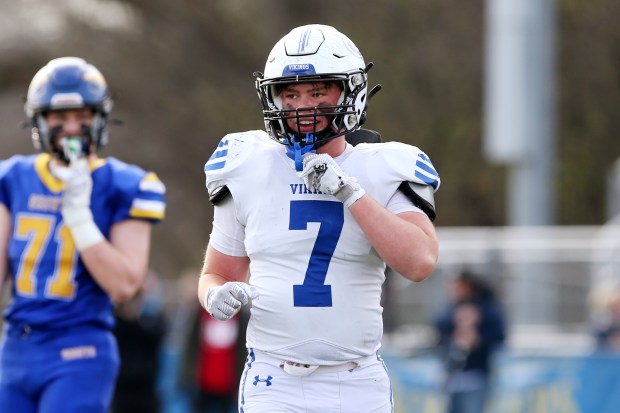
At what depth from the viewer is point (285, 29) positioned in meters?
26.8

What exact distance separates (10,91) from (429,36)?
7.85 m

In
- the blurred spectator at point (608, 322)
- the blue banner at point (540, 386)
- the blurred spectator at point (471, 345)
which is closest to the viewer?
the blue banner at point (540, 386)

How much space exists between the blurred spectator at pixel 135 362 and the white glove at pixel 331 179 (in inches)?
272

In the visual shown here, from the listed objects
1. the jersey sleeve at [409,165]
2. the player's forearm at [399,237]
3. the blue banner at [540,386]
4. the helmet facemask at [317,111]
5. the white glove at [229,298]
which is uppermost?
the helmet facemask at [317,111]

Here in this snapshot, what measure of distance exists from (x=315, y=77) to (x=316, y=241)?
22.1 inches

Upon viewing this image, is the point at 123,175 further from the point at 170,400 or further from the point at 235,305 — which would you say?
the point at 170,400

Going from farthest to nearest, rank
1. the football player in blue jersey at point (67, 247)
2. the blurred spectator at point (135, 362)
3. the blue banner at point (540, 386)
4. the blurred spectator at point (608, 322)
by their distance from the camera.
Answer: the blurred spectator at point (608, 322) → the blurred spectator at point (135, 362) → the blue banner at point (540, 386) → the football player in blue jersey at point (67, 247)

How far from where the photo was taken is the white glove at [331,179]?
486 centimetres

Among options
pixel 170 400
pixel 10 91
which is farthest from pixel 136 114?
pixel 170 400

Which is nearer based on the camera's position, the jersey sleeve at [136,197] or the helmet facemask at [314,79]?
the helmet facemask at [314,79]

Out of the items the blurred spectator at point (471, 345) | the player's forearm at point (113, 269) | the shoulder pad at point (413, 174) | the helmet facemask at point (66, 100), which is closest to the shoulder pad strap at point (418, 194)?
the shoulder pad at point (413, 174)

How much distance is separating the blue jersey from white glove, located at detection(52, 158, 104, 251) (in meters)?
0.11

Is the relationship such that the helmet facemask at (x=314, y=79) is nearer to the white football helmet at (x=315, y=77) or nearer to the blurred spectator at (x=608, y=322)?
the white football helmet at (x=315, y=77)

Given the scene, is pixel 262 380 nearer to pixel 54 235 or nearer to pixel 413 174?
pixel 413 174
